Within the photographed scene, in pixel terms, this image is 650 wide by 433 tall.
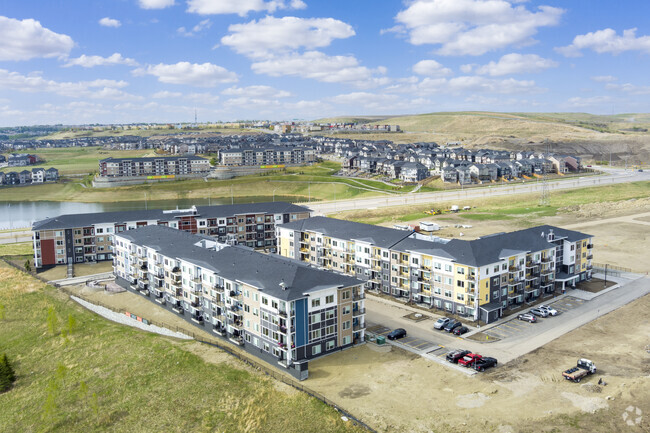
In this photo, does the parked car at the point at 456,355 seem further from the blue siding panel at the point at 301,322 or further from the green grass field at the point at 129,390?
the green grass field at the point at 129,390

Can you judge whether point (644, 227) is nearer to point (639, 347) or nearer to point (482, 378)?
point (639, 347)

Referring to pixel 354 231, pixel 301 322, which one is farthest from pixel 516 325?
pixel 354 231

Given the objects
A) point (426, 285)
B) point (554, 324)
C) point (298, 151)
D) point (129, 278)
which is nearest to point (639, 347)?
point (554, 324)

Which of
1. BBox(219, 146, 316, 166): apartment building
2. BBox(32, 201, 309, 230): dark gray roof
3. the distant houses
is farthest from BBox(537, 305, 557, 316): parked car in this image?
the distant houses

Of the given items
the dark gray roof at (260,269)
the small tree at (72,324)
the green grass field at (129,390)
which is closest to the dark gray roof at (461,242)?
the dark gray roof at (260,269)

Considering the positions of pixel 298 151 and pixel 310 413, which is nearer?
pixel 310 413

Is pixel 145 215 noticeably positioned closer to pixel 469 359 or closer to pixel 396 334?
pixel 396 334
